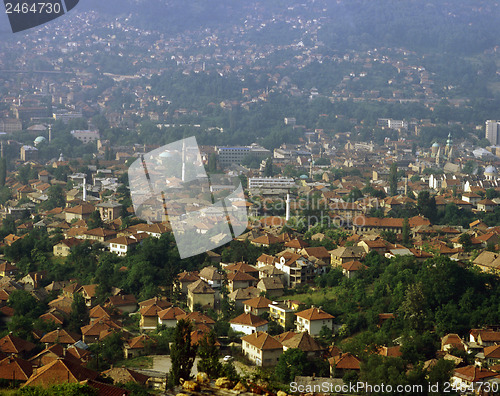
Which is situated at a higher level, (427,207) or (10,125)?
(427,207)

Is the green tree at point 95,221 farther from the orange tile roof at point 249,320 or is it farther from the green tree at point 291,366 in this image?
the green tree at point 291,366

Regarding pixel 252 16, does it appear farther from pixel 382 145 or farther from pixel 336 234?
pixel 336 234

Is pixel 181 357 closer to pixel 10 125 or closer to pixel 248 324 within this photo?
pixel 248 324

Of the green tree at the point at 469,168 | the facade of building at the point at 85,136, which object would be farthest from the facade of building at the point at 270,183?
the facade of building at the point at 85,136

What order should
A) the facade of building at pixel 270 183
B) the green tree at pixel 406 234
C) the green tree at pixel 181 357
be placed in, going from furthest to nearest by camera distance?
the facade of building at pixel 270 183 → the green tree at pixel 406 234 → the green tree at pixel 181 357

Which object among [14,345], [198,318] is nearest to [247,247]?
[198,318]

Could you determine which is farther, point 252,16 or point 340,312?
point 252,16

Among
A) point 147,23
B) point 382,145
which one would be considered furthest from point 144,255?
point 147,23
